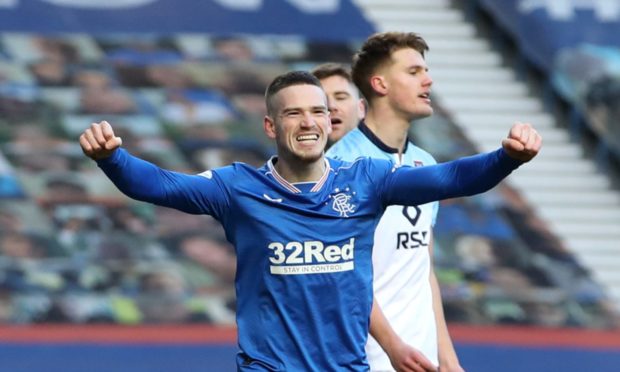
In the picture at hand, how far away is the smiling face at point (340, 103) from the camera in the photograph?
6.71 meters

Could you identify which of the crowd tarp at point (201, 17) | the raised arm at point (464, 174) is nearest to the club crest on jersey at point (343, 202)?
the raised arm at point (464, 174)

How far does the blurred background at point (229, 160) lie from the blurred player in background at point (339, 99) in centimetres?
361

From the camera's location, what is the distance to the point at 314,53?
1370cm

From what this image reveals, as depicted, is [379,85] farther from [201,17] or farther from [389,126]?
[201,17]

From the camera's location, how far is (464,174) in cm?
457

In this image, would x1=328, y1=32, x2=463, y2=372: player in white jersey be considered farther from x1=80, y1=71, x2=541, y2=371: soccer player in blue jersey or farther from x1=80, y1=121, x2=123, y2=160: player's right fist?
x1=80, y1=121, x2=123, y2=160: player's right fist

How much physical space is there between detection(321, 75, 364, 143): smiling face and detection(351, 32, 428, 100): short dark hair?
2.14ft

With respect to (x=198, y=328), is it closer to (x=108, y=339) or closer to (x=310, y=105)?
(x=108, y=339)

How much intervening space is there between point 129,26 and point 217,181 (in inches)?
355

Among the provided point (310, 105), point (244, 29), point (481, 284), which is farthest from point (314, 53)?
point (310, 105)

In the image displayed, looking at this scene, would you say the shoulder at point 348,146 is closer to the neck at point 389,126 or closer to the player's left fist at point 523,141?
the neck at point 389,126

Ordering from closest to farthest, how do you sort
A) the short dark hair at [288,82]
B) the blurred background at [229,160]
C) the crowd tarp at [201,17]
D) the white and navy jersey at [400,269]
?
the short dark hair at [288,82] < the white and navy jersey at [400,269] < the blurred background at [229,160] < the crowd tarp at [201,17]

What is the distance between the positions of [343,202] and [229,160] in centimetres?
796

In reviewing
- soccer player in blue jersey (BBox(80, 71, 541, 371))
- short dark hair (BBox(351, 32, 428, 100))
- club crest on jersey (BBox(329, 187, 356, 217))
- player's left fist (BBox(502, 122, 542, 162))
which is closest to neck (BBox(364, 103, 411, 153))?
short dark hair (BBox(351, 32, 428, 100))
